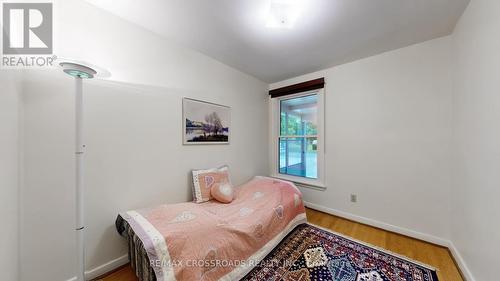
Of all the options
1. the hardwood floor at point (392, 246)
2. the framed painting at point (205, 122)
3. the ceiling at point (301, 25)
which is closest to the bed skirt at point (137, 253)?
the hardwood floor at point (392, 246)

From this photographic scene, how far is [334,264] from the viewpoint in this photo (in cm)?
163

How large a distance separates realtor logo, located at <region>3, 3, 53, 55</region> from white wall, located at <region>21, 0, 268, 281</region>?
0.08 meters

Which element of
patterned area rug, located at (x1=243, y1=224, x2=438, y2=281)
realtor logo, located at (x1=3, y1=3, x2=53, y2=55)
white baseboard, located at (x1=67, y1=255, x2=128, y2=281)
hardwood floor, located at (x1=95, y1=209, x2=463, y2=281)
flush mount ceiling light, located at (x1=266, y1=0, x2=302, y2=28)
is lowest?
Result: hardwood floor, located at (x1=95, y1=209, x2=463, y2=281)

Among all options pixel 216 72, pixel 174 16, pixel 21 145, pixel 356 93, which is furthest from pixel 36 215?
pixel 356 93

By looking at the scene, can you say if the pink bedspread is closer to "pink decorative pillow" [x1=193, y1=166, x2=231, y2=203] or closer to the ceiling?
"pink decorative pillow" [x1=193, y1=166, x2=231, y2=203]

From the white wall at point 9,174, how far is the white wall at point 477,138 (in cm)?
304

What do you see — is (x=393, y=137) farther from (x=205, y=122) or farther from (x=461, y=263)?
(x=205, y=122)

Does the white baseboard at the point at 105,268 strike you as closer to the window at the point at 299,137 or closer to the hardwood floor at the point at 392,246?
the hardwood floor at the point at 392,246

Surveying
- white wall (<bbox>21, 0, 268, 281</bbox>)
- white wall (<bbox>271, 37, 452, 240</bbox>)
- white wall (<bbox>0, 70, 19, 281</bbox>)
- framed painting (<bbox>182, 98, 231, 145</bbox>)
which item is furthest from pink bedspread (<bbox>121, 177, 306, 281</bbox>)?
white wall (<bbox>271, 37, 452, 240</bbox>)

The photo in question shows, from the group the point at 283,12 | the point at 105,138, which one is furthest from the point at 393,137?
the point at 105,138

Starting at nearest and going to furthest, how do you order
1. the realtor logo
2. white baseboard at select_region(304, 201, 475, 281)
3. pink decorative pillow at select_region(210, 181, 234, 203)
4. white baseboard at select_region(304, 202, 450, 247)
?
the realtor logo < white baseboard at select_region(304, 201, 475, 281) < white baseboard at select_region(304, 202, 450, 247) < pink decorative pillow at select_region(210, 181, 234, 203)

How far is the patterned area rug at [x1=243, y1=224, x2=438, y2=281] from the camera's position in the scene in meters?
1.49

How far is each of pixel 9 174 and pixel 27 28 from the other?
107 cm

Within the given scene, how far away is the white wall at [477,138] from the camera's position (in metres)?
1.13
